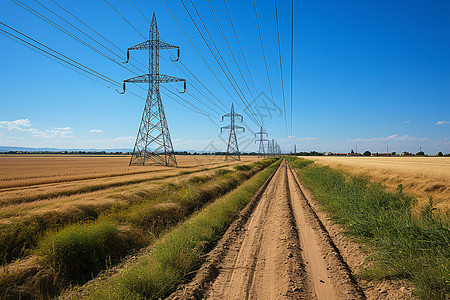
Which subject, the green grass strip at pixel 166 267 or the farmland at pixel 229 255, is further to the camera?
the farmland at pixel 229 255

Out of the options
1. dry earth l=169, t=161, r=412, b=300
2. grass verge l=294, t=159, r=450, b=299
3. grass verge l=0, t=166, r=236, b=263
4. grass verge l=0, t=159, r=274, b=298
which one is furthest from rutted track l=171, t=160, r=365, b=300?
grass verge l=0, t=166, r=236, b=263

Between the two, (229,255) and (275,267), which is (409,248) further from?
(229,255)

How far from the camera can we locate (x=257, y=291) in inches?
210

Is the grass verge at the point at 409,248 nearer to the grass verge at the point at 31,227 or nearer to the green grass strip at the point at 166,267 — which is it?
the green grass strip at the point at 166,267

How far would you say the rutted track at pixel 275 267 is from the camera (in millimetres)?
5281

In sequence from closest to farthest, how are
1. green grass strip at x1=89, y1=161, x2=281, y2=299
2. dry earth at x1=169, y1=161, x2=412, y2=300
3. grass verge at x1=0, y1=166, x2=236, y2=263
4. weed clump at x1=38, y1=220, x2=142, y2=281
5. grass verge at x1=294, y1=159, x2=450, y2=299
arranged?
grass verge at x1=294, y1=159, x2=450, y2=299, green grass strip at x1=89, y1=161, x2=281, y2=299, dry earth at x1=169, y1=161, x2=412, y2=300, weed clump at x1=38, y1=220, x2=142, y2=281, grass verge at x1=0, y1=166, x2=236, y2=263

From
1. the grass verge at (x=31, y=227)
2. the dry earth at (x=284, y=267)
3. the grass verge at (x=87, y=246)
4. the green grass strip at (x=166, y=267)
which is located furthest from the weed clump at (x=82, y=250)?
the dry earth at (x=284, y=267)

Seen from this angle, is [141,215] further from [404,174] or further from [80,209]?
[404,174]

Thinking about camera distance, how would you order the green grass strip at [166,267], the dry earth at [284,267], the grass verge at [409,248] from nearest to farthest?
the grass verge at [409,248] < the green grass strip at [166,267] < the dry earth at [284,267]

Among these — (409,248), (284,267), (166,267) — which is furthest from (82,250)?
(409,248)

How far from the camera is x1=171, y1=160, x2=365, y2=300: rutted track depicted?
17.3 feet

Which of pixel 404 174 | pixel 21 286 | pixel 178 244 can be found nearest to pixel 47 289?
pixel 21 286

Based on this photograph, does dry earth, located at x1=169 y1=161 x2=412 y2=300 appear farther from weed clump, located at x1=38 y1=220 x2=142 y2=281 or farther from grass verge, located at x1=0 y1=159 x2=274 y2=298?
weed clump, located at x1=38 y1=220 x2=142 y2=281

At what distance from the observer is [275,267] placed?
6.50 meters
